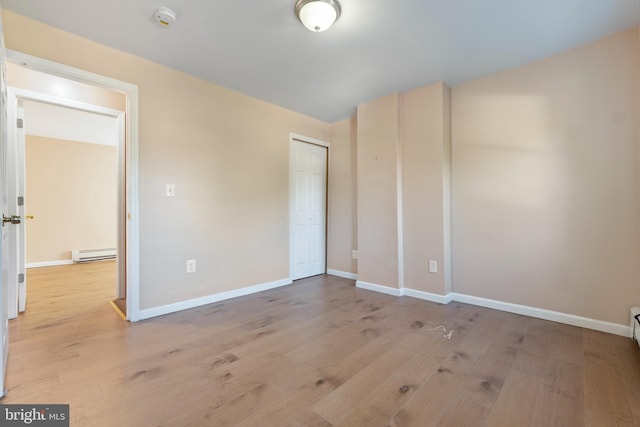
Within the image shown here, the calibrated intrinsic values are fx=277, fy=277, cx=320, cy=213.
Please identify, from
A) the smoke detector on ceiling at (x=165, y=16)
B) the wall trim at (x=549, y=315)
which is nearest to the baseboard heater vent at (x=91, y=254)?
the smoke detector on ceiling at (x=165, y=16)

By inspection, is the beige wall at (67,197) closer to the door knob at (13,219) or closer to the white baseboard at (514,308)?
the door knob at (13,219)

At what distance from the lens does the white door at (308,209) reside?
13.0 ft

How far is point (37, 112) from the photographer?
13.4 feet

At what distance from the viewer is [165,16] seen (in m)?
1.97

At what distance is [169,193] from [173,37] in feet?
4.44

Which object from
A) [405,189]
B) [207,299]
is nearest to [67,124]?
[207,299]

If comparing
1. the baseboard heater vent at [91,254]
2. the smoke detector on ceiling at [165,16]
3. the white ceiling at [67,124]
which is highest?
the white ceiling at [67,124]

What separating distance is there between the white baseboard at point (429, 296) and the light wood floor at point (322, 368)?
6.8 inches

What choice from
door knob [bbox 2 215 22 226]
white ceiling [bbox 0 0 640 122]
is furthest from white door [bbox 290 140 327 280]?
door knob [bbox 2 215 22 226]

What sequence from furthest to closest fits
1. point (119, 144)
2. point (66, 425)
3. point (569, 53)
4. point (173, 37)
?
point (119, 144) → point (569, 53) → point (173, 37) → point (66, 425)

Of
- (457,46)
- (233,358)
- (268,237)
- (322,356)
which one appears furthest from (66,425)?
(457,46)

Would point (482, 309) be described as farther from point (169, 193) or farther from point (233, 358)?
point (169, 193)

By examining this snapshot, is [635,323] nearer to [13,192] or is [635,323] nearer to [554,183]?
[554,183]

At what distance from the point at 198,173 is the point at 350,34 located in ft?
6.45
